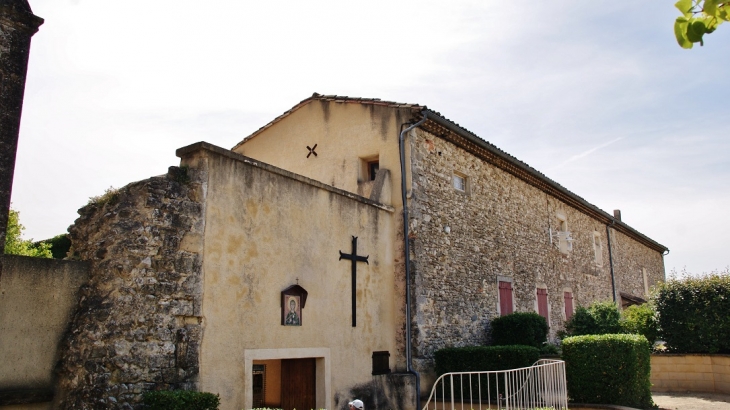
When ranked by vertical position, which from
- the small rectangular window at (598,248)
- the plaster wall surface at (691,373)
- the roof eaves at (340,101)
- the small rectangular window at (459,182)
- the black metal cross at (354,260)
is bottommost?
the plaster wall surface at (691,373)

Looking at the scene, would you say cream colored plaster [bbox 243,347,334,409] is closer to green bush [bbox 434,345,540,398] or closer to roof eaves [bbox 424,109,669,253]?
green bush [bbox 434,345,540,398]

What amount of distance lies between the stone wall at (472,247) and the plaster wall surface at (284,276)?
821 mm

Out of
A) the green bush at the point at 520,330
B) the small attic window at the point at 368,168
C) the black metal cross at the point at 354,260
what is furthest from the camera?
the green bush at the point at 520,330

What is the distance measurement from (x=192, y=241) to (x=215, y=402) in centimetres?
206

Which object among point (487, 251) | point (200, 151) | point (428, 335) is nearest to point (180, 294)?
point (200, 151)

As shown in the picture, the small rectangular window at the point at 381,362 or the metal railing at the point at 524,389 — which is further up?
the small rectangular window at the point at 381,362

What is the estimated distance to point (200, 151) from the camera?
309 inches

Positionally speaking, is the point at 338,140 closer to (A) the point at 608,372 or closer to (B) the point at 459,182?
(B) the point at 459,182

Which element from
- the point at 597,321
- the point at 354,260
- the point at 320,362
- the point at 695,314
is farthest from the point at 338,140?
the point at 695,314

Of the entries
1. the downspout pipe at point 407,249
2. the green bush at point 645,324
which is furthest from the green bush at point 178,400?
the green bush at point 645,324

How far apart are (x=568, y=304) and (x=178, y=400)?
579 inches

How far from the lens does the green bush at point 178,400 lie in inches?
259

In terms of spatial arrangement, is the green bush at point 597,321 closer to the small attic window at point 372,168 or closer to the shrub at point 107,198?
the small attic window at point 372,168

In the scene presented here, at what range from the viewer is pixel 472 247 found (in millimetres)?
13438
